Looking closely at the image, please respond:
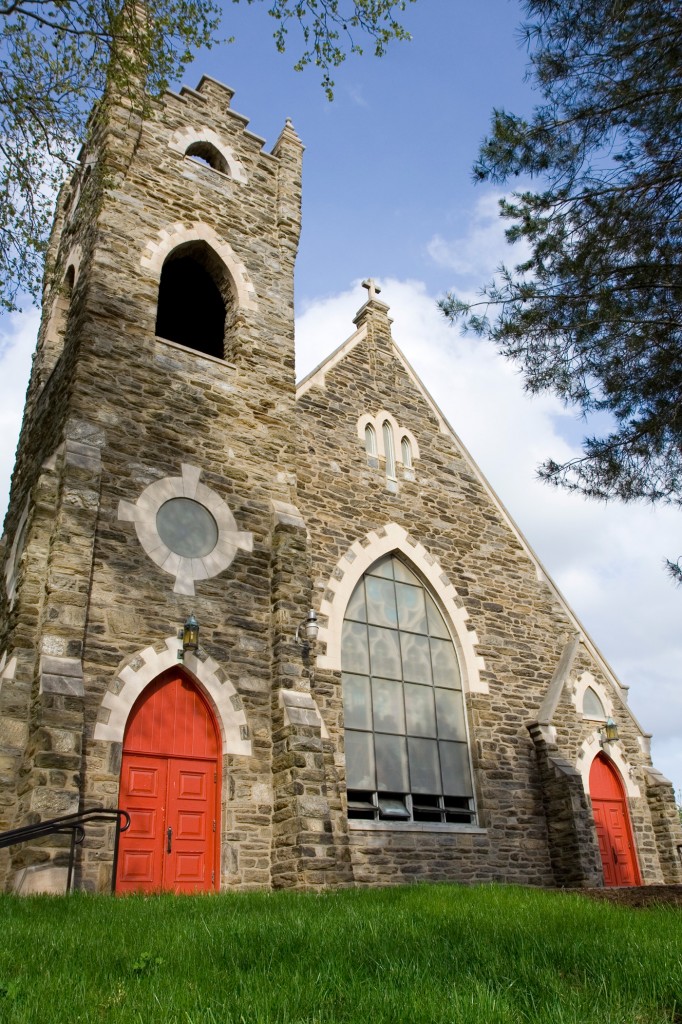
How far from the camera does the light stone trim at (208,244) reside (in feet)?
38.7

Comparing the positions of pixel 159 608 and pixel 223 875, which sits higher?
pixel 159 608

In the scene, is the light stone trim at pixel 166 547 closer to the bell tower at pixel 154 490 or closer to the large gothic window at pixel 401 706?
the bell tower at pixel 154 490

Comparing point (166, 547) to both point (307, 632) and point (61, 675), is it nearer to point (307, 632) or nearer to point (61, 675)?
point (307, 632)

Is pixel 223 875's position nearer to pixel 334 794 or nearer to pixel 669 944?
pixel 334 794

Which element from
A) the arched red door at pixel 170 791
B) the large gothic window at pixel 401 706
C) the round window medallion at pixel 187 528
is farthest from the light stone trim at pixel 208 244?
the arched red door at pixel 170 791

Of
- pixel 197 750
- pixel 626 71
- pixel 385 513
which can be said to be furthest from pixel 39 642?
pixel 626 71

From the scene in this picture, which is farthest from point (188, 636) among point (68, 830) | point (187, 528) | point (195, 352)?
point (195, 352)

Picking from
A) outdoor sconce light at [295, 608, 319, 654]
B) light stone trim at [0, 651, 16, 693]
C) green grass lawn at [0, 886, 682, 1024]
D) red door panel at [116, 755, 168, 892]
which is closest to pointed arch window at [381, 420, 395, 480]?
outdoor sconce light at [295, 608, 319, 654]

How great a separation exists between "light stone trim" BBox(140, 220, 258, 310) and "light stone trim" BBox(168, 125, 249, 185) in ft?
4.53

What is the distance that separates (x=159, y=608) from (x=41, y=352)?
5.80 meters

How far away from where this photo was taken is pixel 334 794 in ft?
34.6

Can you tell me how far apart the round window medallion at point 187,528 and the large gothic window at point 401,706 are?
263 centimetres

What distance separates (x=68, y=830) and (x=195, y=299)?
10.0 metres

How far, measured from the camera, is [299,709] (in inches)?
392
